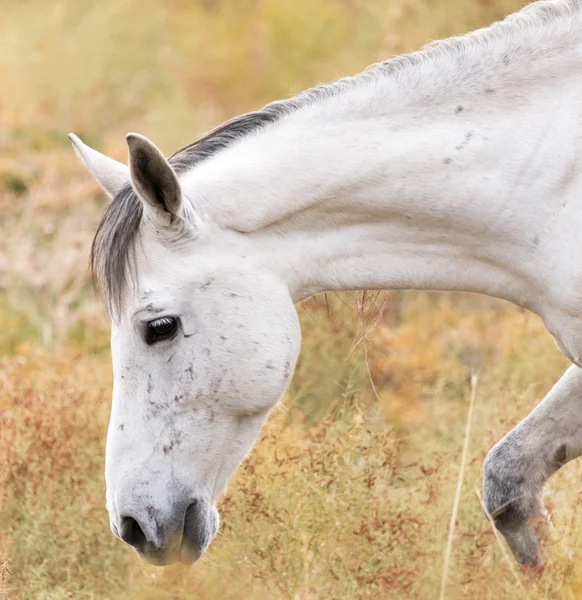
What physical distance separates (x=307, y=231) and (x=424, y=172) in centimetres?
37

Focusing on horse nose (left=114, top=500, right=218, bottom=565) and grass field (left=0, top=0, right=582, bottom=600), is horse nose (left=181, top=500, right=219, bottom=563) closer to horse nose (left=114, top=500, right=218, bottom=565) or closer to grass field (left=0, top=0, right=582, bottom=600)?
horse nose (left=114, top=500, right=218, bottom=565)

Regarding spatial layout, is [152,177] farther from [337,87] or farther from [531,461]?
[531,461]

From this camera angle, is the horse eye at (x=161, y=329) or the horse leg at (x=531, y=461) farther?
the horse leg at (x=531, y=461)

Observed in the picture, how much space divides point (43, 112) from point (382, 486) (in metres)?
6.22

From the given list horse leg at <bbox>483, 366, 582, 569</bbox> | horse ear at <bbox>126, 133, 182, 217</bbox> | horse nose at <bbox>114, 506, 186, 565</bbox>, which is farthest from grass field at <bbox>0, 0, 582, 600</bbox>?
horse ear at <bbox>126, 133, 182, 217</bbox>

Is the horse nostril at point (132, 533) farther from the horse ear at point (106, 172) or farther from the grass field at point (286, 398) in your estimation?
the horse ear at point (106, 172)

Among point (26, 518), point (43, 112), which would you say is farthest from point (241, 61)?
point (26, 518)

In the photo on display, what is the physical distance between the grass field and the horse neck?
0.37 m

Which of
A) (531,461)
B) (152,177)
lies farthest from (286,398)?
(152,177)

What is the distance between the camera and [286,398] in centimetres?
442

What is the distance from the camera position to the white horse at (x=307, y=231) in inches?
102

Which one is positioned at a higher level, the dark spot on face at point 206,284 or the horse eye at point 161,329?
the dark spot on face at point 206,284

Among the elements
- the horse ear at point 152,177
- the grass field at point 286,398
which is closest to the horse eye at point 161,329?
the horse ear at point 152,177

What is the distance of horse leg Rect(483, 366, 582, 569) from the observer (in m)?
3.06
